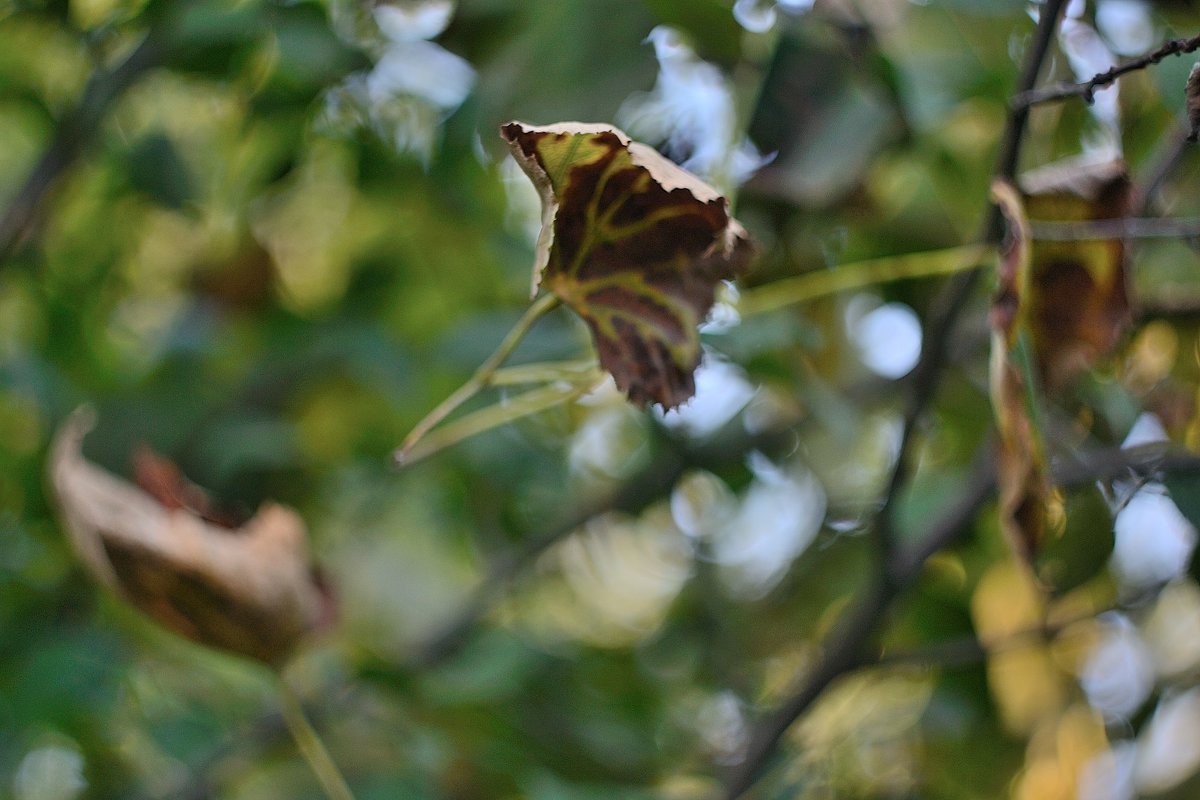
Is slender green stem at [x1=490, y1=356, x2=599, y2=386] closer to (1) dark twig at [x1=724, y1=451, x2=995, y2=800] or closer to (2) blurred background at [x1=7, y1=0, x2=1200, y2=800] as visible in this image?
(2) blurred background at [x1=7, y1=0, x2=1200, y2=800]

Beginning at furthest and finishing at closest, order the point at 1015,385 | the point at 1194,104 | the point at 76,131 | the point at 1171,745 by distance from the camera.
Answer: the point at 1171,745, the point at 76,131, the point at 1015,385, the point at 1194,104

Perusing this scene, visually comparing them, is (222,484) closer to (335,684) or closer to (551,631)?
(335,684)

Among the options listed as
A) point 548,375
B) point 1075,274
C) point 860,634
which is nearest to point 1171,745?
point 860,634

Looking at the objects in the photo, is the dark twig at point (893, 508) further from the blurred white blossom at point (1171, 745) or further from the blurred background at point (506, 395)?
the blurred white blossom at point (1171, 745)

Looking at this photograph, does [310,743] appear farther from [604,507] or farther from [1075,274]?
[1075,274]

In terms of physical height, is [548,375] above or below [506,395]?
above

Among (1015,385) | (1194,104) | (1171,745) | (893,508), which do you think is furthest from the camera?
(1171,745)
